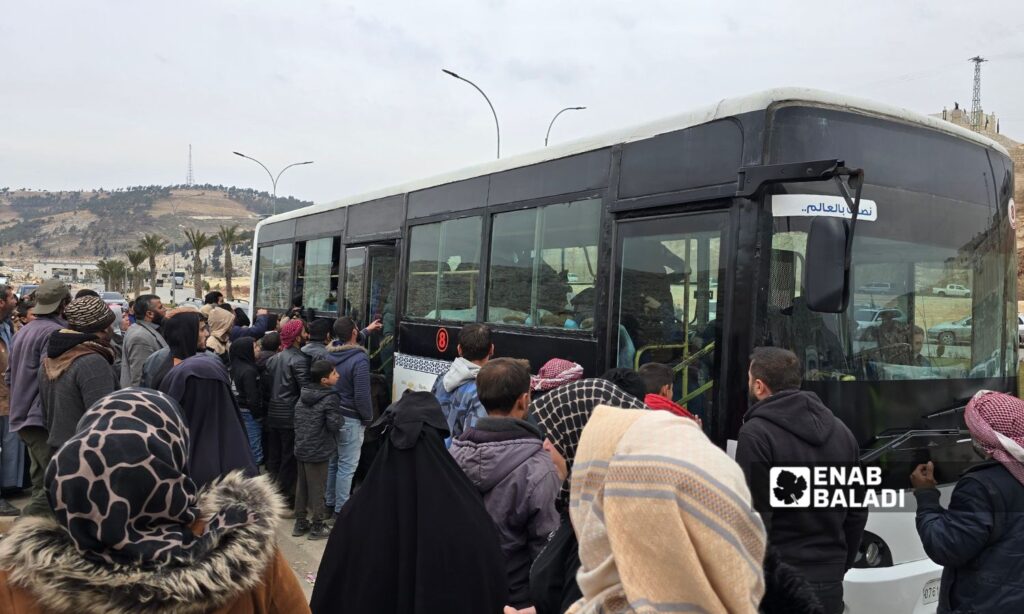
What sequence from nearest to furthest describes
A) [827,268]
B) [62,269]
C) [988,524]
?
[988,524]
[827,268]
[62,269]

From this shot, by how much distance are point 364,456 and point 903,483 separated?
5.50 metres

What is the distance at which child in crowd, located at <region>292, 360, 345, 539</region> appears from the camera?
21.9ft

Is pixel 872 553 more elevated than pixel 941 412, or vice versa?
pixel 941 412

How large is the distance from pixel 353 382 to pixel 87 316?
8.22 ft

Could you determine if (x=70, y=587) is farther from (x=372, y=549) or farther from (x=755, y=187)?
(x=755, y=187)

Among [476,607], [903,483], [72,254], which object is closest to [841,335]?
[903,483]

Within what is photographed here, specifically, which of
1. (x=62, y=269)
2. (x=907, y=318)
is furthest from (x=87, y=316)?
(x=62, y=269)

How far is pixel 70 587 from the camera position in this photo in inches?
66.7

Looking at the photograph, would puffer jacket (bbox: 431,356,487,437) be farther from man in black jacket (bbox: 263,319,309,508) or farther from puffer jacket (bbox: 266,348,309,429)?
puffer jacket (bbox: 266,348,309,429)

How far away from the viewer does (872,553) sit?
418 cm

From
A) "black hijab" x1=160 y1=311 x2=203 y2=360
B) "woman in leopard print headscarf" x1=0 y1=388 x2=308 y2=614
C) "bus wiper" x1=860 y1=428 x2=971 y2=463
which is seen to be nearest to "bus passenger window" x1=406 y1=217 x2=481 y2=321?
"black hijab" x1=160 y1=311 x2=203 y2=360

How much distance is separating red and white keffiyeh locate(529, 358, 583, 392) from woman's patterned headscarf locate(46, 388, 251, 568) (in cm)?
314

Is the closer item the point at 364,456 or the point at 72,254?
the point at 364,456

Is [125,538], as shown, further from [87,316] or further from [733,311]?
[87,316]
